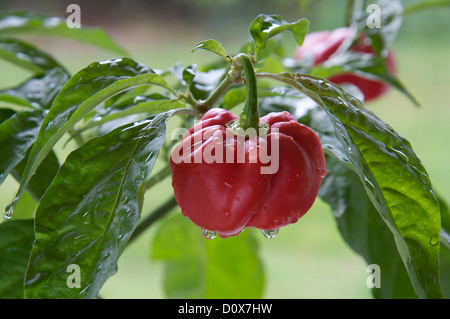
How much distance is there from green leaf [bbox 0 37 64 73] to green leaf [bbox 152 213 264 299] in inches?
7.0

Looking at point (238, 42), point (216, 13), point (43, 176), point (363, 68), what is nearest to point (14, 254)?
point (43, 176)

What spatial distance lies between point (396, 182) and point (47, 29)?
358 mm

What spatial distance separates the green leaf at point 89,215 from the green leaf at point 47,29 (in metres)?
0.26

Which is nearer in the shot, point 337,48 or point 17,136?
point 17,136

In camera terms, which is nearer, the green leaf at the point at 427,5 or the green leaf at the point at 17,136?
the green leaf at the point at 17,136

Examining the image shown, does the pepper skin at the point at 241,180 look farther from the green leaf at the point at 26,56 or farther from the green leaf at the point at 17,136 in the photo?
the green leaf at the point at 26,56

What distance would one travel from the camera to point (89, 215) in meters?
0.27

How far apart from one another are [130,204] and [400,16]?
1.33 feet

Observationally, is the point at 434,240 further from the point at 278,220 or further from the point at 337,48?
the point at 337,48

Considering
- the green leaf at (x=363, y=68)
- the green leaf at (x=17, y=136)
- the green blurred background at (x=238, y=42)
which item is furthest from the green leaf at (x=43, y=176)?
the green blurred background at (x=238, y=42)

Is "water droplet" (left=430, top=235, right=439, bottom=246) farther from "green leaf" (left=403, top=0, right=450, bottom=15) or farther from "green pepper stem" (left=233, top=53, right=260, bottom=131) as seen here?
"green leaf" (left=403, top=0, right=450, bottom=15)

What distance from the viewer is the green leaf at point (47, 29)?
50 cm

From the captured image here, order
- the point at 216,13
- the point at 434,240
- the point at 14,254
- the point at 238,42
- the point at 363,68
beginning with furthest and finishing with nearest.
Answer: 1. the point at 216,13
2. the point at 238,42
3. the point at 363,68
4. the point at 14,254
5. the point at 434,240

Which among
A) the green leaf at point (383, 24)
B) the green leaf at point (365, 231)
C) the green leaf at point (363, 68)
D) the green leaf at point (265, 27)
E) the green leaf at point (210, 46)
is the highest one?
the green leaf at point (265, 27)
